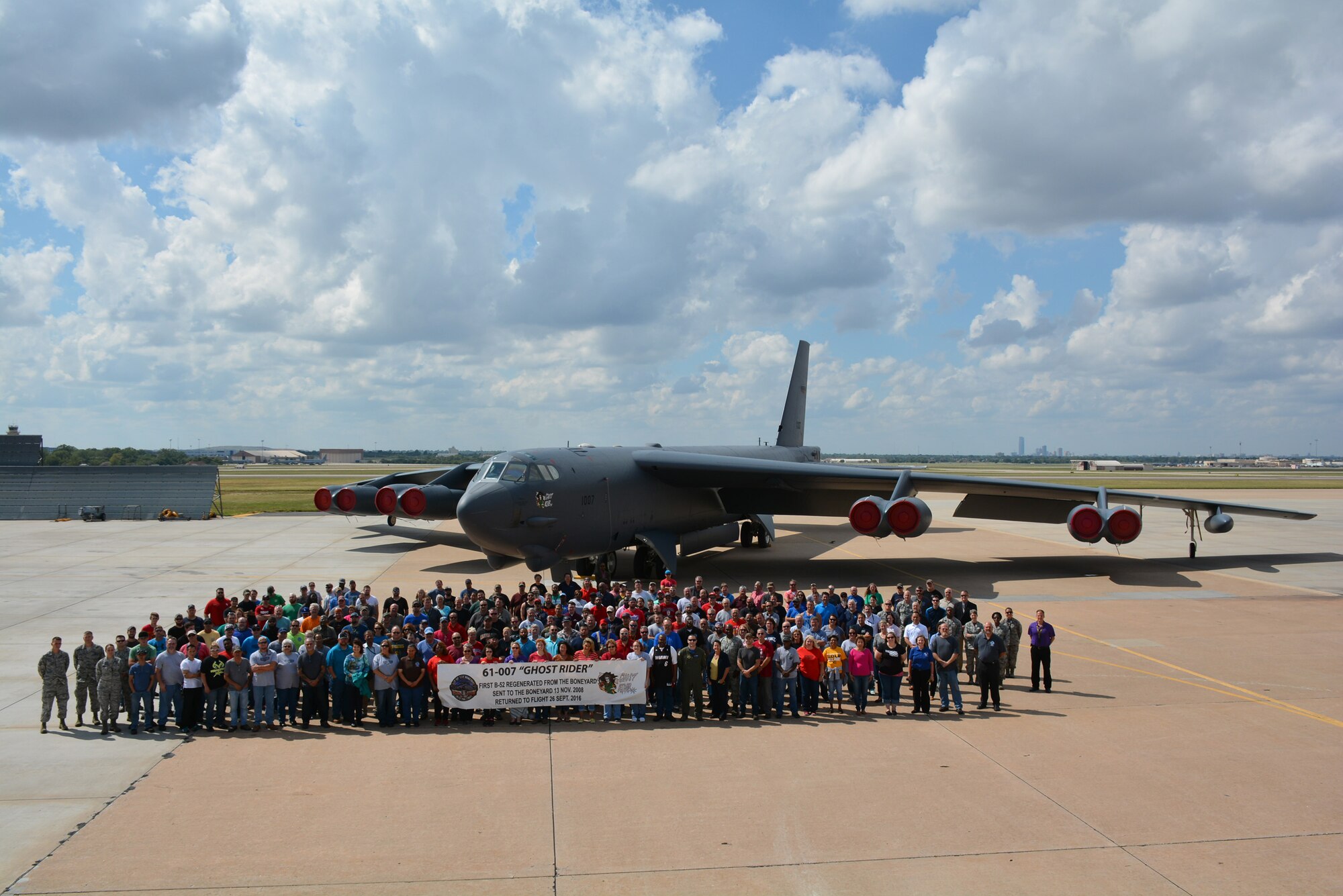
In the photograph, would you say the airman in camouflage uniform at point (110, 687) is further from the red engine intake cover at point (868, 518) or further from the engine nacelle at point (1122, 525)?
the engine nacelle at point (1122, 525)

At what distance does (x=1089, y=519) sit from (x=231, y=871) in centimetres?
1737

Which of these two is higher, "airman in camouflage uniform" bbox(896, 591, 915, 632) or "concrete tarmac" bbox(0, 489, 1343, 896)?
"airman in camouflage uniform" bbox(896, 591, 915, 632)

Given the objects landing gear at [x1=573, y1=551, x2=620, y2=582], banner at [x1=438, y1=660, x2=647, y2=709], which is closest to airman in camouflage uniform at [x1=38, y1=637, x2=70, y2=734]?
banner at [x1=438, y1=660, x2=647, y2=709]

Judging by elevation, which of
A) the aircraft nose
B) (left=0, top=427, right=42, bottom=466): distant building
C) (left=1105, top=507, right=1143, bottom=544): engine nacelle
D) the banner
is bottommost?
the banner

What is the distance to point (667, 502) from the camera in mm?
20203

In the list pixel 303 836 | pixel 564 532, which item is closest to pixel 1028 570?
pixel 564 532

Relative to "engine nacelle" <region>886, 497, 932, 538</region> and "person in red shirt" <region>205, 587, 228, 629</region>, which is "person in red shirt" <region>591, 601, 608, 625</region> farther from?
"engine nacelle" <region>886, 497, 932, 538</region>

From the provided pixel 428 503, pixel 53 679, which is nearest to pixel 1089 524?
pixel 428 503

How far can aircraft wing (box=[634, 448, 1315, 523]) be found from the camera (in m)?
19.4

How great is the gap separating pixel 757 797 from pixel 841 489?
14332 mm

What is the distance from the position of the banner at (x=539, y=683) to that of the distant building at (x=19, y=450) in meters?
61.2

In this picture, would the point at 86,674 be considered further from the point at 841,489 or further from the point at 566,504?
the point at 841,489

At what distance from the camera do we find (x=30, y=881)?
576 cm

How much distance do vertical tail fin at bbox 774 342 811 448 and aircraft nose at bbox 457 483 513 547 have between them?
16.0 m
